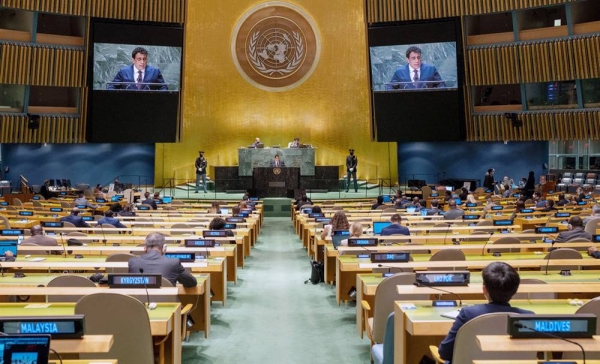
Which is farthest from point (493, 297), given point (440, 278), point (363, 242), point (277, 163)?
point (277, 163)

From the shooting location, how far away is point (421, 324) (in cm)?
386

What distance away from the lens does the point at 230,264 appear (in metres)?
9.16

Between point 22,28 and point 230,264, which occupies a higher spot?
point 22,28

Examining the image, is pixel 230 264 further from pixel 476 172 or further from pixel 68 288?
pixel 476 172

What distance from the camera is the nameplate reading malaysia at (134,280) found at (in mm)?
4727

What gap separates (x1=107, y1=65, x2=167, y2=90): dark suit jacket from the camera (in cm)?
2361

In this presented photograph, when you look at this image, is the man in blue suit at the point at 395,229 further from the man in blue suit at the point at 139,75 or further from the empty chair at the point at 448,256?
the man in blue suit at the point at 139,75

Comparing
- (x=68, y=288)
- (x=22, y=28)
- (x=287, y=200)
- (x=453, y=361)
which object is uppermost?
(x=22, y=28)

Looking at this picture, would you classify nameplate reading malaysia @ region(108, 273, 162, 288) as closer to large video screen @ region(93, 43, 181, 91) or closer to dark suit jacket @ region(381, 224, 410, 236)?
dark suit jacket @ region(381, 224, 410, 236)

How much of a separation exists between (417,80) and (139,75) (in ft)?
34.3

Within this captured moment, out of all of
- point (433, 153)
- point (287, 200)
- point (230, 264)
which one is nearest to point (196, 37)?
point (287, 200)

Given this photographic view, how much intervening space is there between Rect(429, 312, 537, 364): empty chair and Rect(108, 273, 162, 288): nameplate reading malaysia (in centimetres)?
230

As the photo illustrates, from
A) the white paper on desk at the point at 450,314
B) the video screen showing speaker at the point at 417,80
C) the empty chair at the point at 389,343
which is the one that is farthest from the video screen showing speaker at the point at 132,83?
the white paper on desk at the point at 450,314

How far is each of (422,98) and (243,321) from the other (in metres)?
18.1
